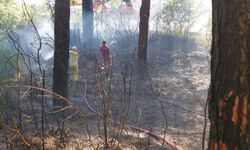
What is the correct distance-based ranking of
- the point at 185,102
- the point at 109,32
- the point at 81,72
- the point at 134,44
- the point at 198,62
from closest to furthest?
the point at 185,102 < the point at 81,72 < the point at 198,62 < the point at 134,44 < the point at 109,32

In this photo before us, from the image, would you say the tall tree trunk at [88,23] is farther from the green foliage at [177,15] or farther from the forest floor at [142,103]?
the green foliage at [177,15]

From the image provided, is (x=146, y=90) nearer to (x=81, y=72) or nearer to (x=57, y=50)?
(x=81, y=72)

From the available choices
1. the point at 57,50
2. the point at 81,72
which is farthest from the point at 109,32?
the point at 57,50

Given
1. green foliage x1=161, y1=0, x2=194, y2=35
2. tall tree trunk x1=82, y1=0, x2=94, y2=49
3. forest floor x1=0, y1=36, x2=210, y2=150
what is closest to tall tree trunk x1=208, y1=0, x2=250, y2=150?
forest floor x1=0, y1=36, x2=210, y2=150

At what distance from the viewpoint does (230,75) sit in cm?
256

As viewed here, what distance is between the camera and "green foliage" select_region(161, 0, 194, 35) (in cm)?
2362

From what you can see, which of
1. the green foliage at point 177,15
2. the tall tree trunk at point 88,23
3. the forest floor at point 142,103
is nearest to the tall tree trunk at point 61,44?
the forest floor at point 142,103

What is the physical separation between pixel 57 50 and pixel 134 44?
11952 mm

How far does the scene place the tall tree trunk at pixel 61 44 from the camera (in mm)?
9984

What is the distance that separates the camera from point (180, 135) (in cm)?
915

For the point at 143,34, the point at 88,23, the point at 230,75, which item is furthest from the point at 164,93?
the point at 230,75

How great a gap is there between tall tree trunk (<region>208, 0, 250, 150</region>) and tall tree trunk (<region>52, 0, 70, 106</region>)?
7670 mm

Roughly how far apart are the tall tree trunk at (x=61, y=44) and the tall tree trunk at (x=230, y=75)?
7.67 meters

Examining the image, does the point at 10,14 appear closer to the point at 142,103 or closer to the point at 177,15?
the point at 177,15
